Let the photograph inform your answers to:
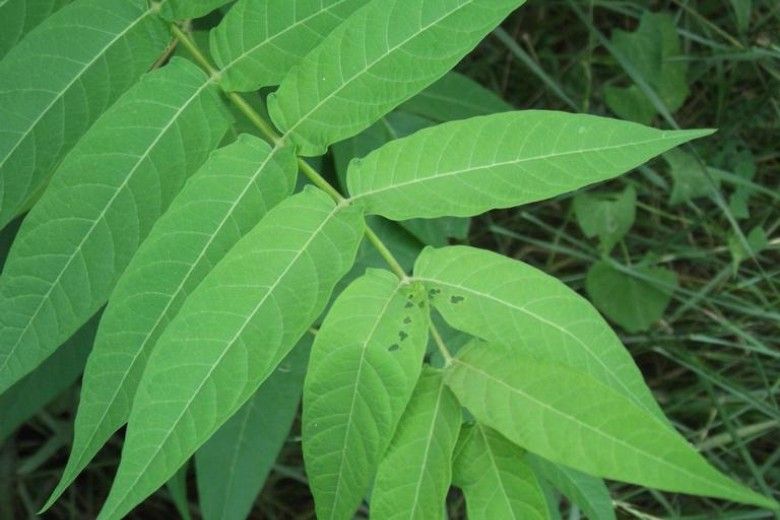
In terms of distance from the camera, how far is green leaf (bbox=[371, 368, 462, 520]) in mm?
1214

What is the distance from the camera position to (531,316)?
4.09 feet

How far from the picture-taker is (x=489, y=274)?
51.3 inches

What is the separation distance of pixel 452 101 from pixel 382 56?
956mm

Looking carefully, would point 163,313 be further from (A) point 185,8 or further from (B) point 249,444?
(B) point 249,444

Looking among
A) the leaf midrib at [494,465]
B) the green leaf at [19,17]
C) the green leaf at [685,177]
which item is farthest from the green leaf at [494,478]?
the green leaf at [685,177]

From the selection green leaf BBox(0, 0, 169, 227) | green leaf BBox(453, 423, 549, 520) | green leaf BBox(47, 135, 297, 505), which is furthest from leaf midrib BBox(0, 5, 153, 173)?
green leaf BBox(453, 423, 549, 520)

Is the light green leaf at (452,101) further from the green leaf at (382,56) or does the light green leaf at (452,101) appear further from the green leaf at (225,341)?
the green leaf at (225,341)

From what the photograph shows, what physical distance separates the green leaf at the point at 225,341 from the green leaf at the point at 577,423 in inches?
9.8

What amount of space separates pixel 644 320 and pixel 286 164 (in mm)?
1646

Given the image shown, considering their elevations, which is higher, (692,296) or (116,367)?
(116,367)

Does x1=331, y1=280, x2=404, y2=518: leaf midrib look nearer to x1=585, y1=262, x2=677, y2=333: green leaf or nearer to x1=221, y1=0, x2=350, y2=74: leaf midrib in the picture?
x1=221, y1=0, x2=350, y2=74: leaf midrib

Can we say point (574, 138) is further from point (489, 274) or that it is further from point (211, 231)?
point (211, 231)

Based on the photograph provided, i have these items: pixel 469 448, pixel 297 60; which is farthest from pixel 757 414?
pixel 297 60

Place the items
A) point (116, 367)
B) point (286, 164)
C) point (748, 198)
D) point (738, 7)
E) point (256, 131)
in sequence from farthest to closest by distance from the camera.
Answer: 1. point (748, 198)
2. point (738, 7)
3. point (256, 131)
4. point (286, 164)
5. point (116, 367)
